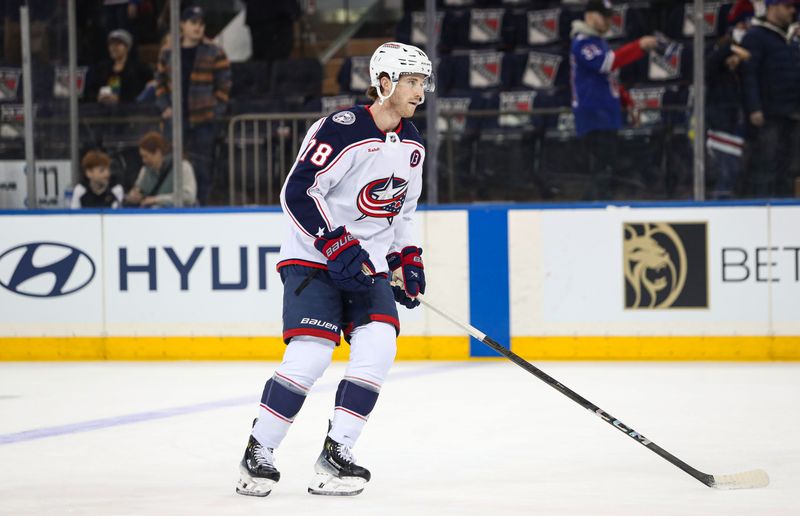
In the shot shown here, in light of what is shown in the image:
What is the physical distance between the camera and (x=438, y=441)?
4.99 metres

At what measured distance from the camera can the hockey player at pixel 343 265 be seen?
3.95m

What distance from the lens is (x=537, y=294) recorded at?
757cm

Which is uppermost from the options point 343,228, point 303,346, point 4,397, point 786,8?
point 786,8

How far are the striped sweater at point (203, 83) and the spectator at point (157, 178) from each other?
23 cm

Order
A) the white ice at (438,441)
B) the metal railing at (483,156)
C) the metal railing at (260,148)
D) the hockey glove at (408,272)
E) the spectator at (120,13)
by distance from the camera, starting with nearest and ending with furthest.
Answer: the white ice at (438,441), the hockey glove at (408,272), the metal railing at (483,156), the metal railing at (260,148), the spectator at (120,13)

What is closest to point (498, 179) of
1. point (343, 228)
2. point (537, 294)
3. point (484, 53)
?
point (537, 294)

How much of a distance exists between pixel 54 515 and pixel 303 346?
2.70 feet

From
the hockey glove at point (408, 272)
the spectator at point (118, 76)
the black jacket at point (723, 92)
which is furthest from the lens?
the spectator at point (118, 76)

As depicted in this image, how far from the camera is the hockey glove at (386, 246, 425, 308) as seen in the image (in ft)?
13.9

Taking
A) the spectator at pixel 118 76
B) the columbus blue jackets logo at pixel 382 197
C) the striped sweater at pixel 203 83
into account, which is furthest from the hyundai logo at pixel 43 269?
the columbus blue jackets logo at pixel 382 197

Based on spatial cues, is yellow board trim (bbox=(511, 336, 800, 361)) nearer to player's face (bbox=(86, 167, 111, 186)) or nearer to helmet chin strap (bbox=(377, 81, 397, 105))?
player's face (bbox=(86, 167, 111, 186))

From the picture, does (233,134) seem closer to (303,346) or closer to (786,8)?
(786,8)

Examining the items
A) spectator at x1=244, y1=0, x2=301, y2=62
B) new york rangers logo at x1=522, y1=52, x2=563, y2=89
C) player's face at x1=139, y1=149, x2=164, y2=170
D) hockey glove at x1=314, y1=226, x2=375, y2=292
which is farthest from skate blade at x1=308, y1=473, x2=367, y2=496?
spectator at x1=244, y1=0, x2=301, y2=62

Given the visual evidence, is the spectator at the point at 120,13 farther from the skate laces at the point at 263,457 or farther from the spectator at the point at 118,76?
the skate laces at the point at 263,457
